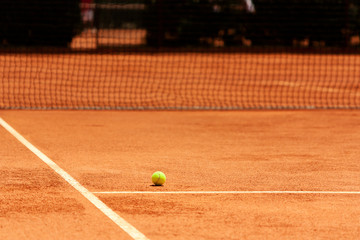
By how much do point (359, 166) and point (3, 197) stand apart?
11.6 ft

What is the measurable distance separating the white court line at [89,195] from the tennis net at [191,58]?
13.0ft

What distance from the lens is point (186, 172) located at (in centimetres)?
725

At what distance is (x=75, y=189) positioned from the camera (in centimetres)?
639

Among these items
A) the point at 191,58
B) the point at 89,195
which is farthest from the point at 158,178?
the point at 191,58

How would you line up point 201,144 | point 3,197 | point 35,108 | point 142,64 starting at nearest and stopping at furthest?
point 3,197, point 201,144, point 35,108, point 142,64

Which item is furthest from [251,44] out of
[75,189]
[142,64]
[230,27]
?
[75,189]

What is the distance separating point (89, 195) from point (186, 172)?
134cm

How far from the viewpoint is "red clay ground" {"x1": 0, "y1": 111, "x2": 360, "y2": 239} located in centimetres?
525

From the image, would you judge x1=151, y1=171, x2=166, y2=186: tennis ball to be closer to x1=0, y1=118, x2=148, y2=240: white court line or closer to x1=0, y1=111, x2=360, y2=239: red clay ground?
x1=0, y1=111, x2=360, y2=239: red clay ground

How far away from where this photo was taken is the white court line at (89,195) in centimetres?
508

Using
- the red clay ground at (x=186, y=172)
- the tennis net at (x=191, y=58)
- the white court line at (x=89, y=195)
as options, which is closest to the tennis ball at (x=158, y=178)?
the red clay ground at (x=186, y=172)

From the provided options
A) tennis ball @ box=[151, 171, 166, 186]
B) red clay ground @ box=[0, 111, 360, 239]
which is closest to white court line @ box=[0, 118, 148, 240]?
red clay ground @ box=[0, 111, 360, 239]

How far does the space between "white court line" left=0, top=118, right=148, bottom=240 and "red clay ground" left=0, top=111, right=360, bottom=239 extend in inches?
2.4

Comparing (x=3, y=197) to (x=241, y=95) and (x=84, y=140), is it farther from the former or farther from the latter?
(x=241, y=95)
